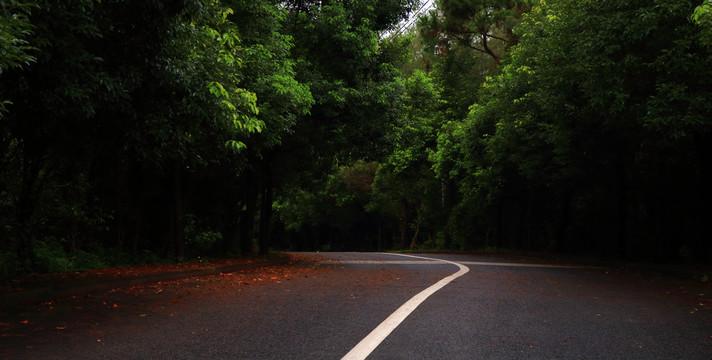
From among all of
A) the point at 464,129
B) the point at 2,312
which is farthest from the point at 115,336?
the point at 464,129

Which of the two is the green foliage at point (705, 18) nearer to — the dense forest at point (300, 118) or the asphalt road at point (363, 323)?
the dense forest at point (300, 118)

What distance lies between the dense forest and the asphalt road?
2.53m

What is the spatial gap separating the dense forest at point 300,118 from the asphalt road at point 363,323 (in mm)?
2532

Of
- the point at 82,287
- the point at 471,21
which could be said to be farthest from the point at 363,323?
the point at 471,21

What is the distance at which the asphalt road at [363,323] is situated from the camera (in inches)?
193

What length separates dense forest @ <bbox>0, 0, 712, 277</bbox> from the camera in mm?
7637

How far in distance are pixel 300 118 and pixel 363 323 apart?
12.0m

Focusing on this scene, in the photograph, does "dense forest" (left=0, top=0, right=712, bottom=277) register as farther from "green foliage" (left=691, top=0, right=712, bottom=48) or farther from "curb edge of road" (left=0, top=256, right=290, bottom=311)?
"curb edge of road" (left=0, top=256, right=290, bottom=311)

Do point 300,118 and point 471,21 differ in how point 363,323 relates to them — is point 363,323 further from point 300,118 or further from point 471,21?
point 471,21

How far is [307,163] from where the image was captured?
22875 millimetres

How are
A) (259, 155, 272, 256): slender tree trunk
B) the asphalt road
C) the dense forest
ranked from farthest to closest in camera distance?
(259, 155, 272, 256): slender tree trunk → the dense forest → the asphalt road

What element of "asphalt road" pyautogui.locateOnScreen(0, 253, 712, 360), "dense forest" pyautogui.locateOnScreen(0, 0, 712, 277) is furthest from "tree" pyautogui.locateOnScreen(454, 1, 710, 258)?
"asphalt road" pyautogui.locateOnScreen(0, 253, 712, 360)

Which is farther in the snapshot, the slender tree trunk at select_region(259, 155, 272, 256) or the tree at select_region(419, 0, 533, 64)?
the tree at select_region(419, 0, 533, 64)

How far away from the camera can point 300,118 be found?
17453 millimetres
